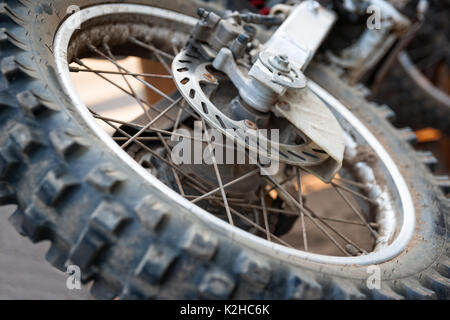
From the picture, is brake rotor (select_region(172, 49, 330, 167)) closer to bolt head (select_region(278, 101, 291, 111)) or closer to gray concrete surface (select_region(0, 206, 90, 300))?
bolt head (select_region(278, 101, 291, 111))

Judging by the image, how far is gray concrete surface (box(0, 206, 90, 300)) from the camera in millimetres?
877

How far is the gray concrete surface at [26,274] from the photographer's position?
2.88ft

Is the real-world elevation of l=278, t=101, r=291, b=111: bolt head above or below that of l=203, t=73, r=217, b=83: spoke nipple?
above

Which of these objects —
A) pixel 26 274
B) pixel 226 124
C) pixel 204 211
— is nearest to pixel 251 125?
pixel 226 124

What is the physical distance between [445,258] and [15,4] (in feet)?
2.86

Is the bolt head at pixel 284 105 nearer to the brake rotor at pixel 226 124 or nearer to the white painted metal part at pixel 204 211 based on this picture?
the brake rotor at pixel 226 124

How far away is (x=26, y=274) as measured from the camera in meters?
0.92

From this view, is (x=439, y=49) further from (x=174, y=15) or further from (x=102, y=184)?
(x=102, y=184)

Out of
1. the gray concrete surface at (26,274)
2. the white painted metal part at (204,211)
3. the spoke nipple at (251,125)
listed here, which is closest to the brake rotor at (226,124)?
the spoke nipple at (251,125)

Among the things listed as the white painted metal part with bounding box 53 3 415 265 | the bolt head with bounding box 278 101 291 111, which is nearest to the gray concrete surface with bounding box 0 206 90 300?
the white painted metal part with bounding box 53 3 415 265

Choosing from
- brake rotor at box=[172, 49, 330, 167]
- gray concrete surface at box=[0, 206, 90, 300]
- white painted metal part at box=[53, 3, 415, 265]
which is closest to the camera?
white painted metal part at box=[53, 3, 415, 265]

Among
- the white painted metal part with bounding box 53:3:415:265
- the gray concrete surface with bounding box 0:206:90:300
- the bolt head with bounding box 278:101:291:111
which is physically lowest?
the gray concrete surface with bounding box 0:206:90:300
